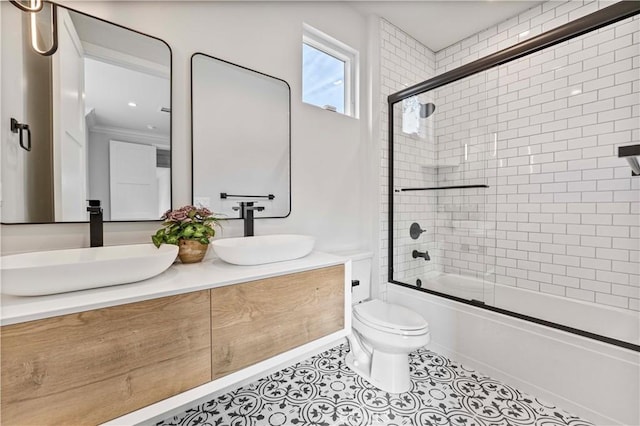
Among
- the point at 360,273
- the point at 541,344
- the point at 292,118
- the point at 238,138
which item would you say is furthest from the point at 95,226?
the point at 541,344

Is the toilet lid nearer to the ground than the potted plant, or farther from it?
nearer to the ground

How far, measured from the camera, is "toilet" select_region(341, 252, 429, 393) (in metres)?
1.57

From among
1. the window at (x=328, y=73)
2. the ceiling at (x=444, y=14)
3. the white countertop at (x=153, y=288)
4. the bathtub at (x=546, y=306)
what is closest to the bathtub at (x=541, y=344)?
the bathtub at (x=546, y=306)

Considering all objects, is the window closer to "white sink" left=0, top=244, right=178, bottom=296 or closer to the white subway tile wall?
the white subway tile wall

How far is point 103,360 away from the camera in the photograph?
0.82m

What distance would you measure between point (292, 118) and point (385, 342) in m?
1.56

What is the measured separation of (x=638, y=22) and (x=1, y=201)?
362 centimetres

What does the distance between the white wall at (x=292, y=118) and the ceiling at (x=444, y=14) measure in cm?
23

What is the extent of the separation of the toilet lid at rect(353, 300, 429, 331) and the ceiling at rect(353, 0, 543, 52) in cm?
238

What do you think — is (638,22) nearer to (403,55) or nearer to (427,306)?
(403,55)

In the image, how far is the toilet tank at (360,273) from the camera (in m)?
2.14

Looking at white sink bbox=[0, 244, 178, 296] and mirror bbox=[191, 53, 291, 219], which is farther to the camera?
mirror bbox=[191, 53, 291, 219]

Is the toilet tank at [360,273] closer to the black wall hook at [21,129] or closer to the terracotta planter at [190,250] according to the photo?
the terracotta planter at [190,250]

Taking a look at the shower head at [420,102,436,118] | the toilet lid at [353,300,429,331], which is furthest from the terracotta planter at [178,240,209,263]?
the shower head at [420,102,436,118]
